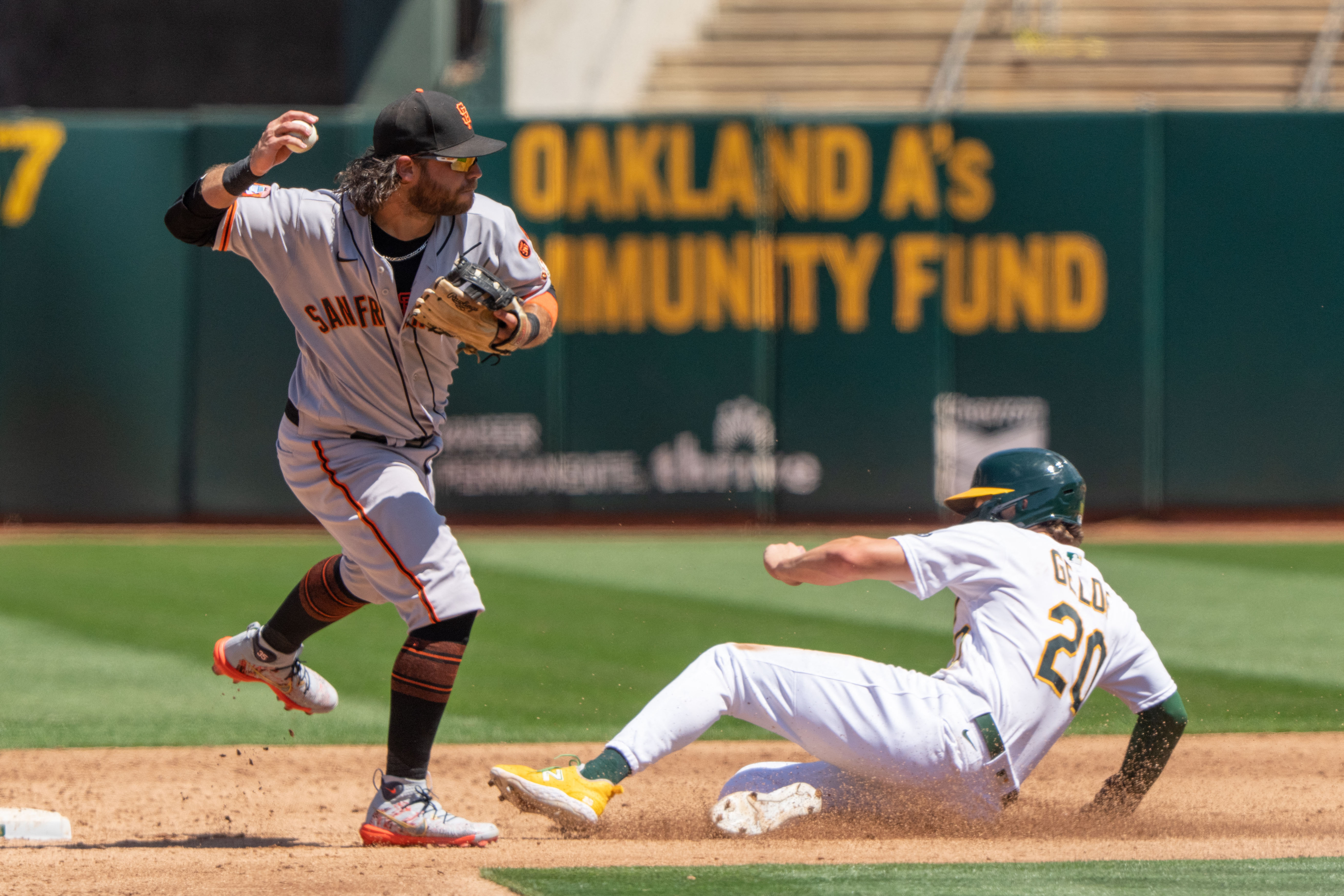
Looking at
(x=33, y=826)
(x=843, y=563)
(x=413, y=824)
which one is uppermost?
(x=843, y=563)

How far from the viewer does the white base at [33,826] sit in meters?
4.12

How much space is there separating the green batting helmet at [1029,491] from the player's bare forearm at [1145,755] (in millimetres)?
544

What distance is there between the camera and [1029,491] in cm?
379

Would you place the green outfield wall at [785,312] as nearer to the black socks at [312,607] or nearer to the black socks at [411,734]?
the black socks at [312,607]

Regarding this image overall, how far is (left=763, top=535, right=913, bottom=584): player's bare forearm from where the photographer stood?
3494 mm

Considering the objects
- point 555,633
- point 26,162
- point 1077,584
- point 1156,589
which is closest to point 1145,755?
point 1077,584

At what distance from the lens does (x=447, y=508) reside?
1137 centimetres

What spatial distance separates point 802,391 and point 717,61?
584 centimetres

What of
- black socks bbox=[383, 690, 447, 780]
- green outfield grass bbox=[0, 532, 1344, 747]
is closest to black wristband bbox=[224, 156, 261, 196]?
black socks bbox=[383, 690, 447, 780]

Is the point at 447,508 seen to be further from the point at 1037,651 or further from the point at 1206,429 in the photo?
the point at 1037,651

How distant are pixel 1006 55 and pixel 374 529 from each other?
13.0 m

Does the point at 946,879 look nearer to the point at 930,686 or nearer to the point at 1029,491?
the point at 930,686

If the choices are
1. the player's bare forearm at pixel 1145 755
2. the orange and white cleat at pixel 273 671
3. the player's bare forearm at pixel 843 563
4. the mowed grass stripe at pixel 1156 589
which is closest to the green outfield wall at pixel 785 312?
the mowed grass stripe at pixel 1156 589

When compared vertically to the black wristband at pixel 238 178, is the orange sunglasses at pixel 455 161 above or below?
above
